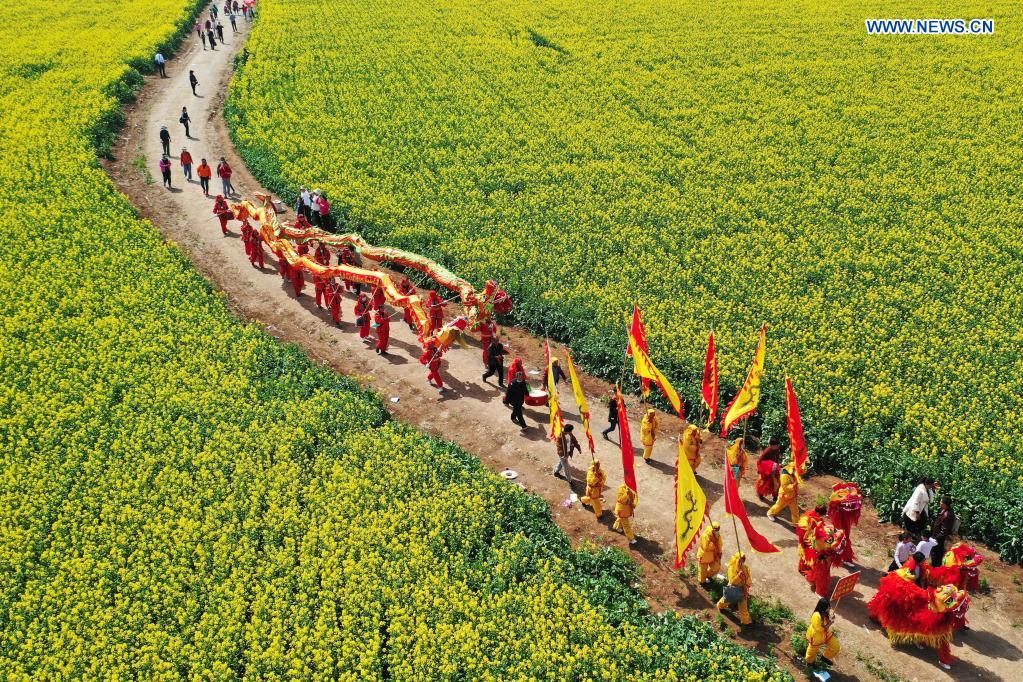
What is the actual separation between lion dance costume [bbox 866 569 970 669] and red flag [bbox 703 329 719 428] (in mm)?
5925

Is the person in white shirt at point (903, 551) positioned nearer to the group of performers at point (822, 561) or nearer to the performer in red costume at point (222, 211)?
the group of performers at point (822, 561)

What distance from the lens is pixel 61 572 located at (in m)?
16.9

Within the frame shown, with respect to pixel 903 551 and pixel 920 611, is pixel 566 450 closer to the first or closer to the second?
pixel 903 551

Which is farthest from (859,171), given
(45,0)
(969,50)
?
(45,0)

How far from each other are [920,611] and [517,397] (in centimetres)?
954

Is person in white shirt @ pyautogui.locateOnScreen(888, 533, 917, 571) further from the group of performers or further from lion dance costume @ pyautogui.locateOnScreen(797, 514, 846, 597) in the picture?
lion dance costume @ pyautogui.locateOnScreen(797, 514, 846, 597)

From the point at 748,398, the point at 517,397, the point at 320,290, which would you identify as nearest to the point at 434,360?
the point at 517,397

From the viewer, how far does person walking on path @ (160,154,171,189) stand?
36.7 m

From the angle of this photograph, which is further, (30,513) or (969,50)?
(969,50)

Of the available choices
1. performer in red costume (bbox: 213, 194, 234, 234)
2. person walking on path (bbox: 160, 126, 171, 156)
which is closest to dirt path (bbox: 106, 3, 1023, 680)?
performer in red costume (bbox: 213, 194, 234, 234)

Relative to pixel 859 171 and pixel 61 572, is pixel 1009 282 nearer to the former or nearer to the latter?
pixel 859 171

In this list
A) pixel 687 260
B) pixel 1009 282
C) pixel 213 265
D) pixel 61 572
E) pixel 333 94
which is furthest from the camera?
pixel 333 94

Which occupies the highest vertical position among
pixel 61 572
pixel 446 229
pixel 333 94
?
pixel 333 94

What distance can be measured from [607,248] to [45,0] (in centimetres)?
5917
